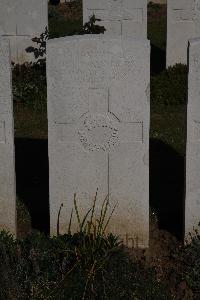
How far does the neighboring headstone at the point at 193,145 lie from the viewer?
5.01 m

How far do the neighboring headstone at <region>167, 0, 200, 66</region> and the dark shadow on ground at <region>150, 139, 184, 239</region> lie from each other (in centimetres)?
368

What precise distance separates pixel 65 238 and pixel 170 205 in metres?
1.51

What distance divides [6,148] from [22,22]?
20.9ft

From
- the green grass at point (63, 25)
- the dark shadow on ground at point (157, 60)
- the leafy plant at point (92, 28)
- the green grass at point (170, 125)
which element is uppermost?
the green grass at point (63, 25)

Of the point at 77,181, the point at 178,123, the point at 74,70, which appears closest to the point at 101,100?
the point at 74,70

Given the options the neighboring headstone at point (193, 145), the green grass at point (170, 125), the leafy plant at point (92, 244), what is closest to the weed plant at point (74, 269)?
the leafy plant at point (92, 244)

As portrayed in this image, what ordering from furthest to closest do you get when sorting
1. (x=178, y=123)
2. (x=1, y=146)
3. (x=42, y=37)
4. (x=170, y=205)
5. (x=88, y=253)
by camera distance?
1. (x=42, y=37)
2. (x=178, y=123)
3. (x=170, y=205)
4. (x=1, y=146)
5. (x=88, y=253)

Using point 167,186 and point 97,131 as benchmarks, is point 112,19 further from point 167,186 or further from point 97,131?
point 97,131

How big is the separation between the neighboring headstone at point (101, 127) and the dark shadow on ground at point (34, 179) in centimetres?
59

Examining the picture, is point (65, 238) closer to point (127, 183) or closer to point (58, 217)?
point (58, 217)

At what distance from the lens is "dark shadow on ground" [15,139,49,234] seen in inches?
238

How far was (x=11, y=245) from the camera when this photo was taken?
200 inches

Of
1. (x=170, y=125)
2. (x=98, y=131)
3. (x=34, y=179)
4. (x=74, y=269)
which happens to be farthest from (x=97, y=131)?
(x=170, y=125)

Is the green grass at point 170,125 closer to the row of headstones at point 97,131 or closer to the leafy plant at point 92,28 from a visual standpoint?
the leafy plant at point 92,28
